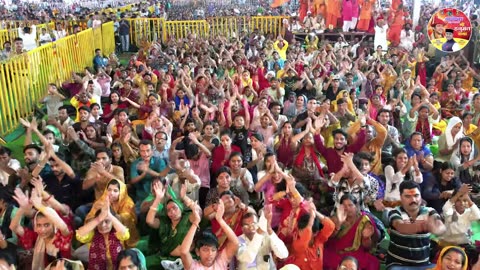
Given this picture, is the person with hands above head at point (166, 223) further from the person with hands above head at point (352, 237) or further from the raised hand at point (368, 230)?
the raised hand at point (368, 230)

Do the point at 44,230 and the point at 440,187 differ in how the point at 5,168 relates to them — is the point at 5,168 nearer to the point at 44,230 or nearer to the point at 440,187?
the point at 44,230

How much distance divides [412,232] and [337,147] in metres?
1.65

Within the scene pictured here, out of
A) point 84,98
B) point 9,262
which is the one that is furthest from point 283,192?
point 84,98

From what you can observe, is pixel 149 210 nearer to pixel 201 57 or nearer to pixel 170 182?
pixel 170 182

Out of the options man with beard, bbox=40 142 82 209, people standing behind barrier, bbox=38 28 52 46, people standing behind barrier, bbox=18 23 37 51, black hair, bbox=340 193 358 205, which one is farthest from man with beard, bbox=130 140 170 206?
people standing behind barrier, bbox=18 23 37 51

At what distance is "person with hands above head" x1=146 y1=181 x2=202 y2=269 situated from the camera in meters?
3.78

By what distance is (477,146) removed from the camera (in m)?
5.69

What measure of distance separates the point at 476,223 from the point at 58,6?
26.2m

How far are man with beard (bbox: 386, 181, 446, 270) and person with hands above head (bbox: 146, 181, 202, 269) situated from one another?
1.40m

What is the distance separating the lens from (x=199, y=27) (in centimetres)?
1445

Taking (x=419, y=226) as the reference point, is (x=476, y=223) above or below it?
below

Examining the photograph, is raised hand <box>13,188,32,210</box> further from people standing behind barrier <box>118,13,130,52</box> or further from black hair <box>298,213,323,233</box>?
people standing behind barrier <box>118,13,130,52</box>

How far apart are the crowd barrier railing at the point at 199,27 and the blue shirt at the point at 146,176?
9.94m

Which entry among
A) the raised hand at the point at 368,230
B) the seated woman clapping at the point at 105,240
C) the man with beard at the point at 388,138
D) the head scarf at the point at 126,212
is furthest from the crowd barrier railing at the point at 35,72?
the raised hand at the point at 368,230
